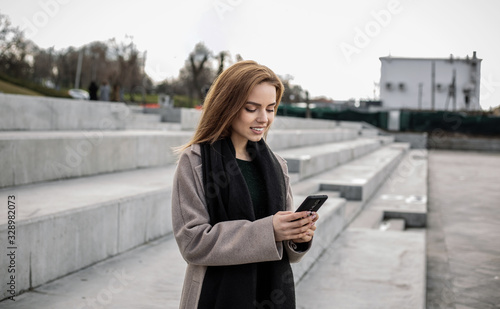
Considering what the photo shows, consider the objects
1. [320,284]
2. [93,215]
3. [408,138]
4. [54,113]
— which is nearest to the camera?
[93,215]

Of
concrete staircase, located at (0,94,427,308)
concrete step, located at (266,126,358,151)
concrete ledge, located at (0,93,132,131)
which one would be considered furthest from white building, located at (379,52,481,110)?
concrete ledge, located at (0,93,132,131)

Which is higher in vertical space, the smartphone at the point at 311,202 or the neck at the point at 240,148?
the neck at the point at 240,148

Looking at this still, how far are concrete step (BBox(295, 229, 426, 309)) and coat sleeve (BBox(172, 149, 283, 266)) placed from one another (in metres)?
2.01

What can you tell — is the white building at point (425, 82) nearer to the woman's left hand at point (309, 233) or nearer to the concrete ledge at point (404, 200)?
the concrete ledge at point (404, 200)

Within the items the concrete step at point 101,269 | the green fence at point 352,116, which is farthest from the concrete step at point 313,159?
the green fence at point 352,116

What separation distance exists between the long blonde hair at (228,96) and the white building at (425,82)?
2410 inches

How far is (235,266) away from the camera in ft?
5.77

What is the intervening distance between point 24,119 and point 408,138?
3023 cm

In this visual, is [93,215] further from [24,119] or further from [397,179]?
[397,179]

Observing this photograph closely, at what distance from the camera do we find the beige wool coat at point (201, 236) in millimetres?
1687

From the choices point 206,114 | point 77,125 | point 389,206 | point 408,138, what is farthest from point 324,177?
point 408,138

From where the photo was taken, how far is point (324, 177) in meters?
8.93

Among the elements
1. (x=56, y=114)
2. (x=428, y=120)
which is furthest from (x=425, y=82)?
(x=56, y=114)

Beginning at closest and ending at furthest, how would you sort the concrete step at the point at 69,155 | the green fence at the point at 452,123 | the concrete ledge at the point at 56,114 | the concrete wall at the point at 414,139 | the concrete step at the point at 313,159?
the concrete step at the point at 69,155, the concrete ledge at the point at 56,114, the concrete step at the point at 313,159, the concrete wall at the point at 414,139, the green fence at the point at 452,123
